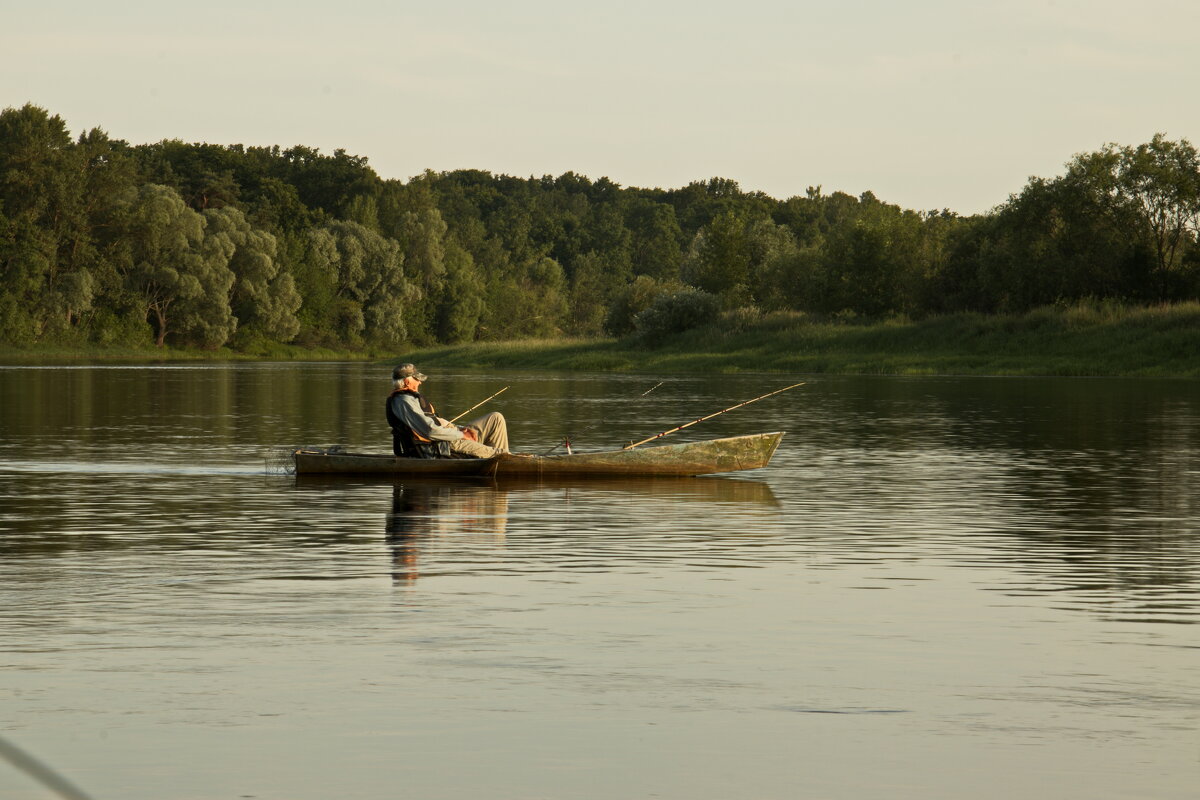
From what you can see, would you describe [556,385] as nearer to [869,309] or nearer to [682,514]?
[869,309]

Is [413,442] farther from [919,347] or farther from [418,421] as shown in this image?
[919,347]

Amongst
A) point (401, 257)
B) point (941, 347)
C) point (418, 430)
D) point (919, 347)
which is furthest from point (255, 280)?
point (418, 430)

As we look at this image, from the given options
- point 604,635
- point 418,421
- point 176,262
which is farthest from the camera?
point 176,262

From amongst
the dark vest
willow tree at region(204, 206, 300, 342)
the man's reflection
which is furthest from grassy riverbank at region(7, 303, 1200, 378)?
the man's reflection

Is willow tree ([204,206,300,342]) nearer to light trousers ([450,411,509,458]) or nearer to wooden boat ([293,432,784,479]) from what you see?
wooden boat ([293,432,784,479])

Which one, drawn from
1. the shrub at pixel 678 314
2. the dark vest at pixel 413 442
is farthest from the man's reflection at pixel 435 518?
the shrub at pixel 678 314

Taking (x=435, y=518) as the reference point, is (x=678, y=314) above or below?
above

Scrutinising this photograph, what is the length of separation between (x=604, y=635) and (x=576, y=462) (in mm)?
11566

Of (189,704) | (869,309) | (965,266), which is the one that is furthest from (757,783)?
(869,309)

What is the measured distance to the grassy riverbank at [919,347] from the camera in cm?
7019

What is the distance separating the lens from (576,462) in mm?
22266

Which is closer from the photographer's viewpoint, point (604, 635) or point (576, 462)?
point (604, 635)

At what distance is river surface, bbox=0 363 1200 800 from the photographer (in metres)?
7.48

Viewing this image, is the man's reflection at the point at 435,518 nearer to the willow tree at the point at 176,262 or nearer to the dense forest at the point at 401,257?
the dense forest at the point at 401,257
